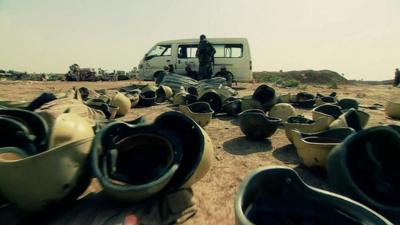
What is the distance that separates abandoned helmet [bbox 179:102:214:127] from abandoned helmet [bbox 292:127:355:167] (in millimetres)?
1913

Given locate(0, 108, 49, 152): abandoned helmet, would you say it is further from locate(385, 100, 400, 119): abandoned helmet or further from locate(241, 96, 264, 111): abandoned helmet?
locate(385, 100, 400, 119): abandoned helmet

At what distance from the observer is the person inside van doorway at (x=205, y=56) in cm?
1303

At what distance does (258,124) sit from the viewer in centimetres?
478

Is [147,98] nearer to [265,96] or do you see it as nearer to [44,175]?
[265,96]

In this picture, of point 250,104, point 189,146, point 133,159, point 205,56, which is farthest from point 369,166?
point 205,56

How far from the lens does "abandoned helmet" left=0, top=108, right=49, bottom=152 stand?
2.77m

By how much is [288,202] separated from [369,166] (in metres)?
1.06

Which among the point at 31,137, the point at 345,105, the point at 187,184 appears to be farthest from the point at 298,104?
the point at 31,137

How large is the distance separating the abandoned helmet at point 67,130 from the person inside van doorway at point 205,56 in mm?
10212

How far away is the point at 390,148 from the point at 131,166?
2.16 metres

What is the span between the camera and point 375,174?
2691mm

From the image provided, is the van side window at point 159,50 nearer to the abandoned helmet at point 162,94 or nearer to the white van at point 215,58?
the white van at point 215,58

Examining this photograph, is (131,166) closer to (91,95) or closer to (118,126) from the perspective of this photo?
(118,126)

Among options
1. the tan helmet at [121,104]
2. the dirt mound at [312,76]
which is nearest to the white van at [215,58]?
the tan helmet at [121,104]
